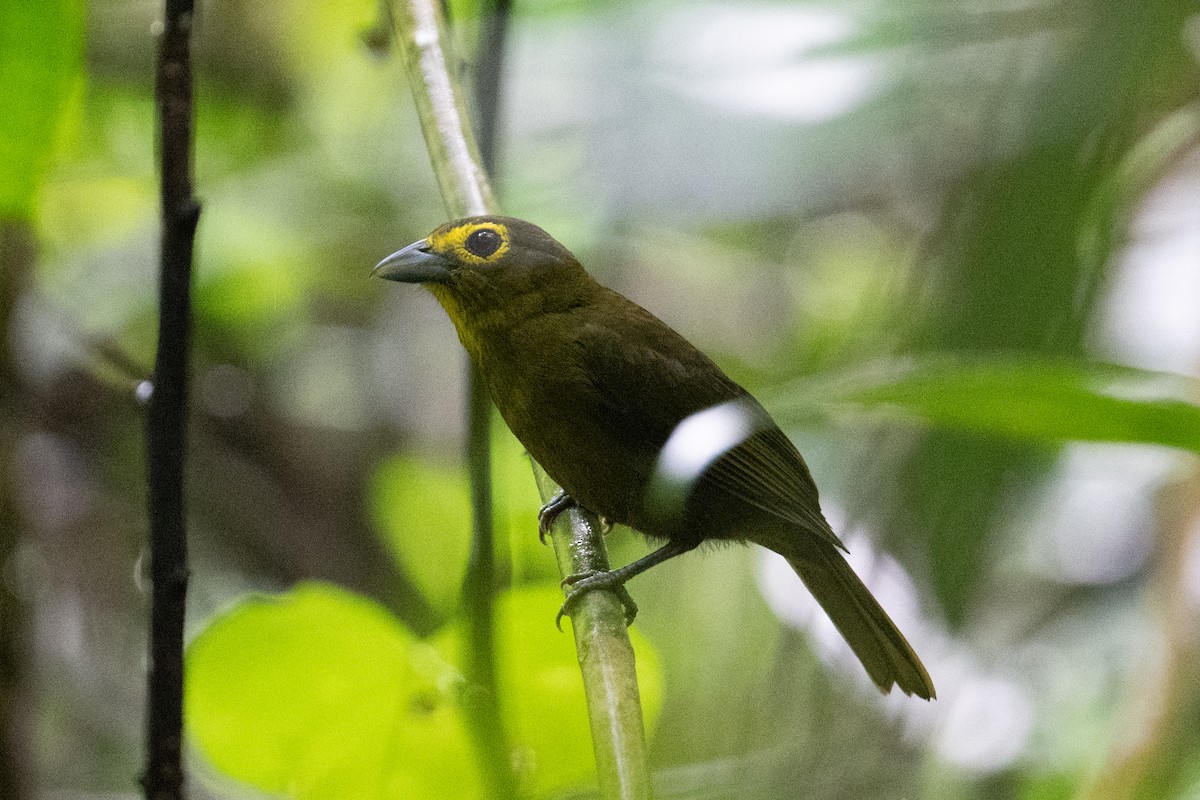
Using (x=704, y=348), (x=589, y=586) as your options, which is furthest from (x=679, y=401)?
(x=704, y=348)

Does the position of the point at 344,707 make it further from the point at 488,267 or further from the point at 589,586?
the point at 488,267

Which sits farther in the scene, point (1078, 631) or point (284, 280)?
point (284, 280)

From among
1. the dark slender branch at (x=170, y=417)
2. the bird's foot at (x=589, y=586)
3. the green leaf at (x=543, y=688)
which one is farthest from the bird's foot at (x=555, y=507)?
the dark slender branch at (x=170, y=417)

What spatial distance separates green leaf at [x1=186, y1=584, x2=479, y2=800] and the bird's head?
2.98 ft

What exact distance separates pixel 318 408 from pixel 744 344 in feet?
5.45

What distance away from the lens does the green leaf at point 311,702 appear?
150cm

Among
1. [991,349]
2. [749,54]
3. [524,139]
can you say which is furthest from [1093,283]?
[524,139]

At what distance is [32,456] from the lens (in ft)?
11.8

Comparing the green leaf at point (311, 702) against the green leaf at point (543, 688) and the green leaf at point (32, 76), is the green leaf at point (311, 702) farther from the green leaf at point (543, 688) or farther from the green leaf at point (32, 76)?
the green leaf at point (32, 76)

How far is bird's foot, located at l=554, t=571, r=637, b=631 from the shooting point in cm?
166

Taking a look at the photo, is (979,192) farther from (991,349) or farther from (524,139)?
(524,139)

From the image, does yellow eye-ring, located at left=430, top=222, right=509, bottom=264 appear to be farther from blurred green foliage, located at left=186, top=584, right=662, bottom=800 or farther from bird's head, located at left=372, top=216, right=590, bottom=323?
blurred green foliage, located at left=186, top=584, right=662, bottom=800

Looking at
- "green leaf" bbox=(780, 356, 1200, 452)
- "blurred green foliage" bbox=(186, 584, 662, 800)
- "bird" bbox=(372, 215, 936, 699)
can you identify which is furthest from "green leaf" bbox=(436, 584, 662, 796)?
"bird" bbox=(372, 215, 936, 699)

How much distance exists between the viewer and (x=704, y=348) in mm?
4641
